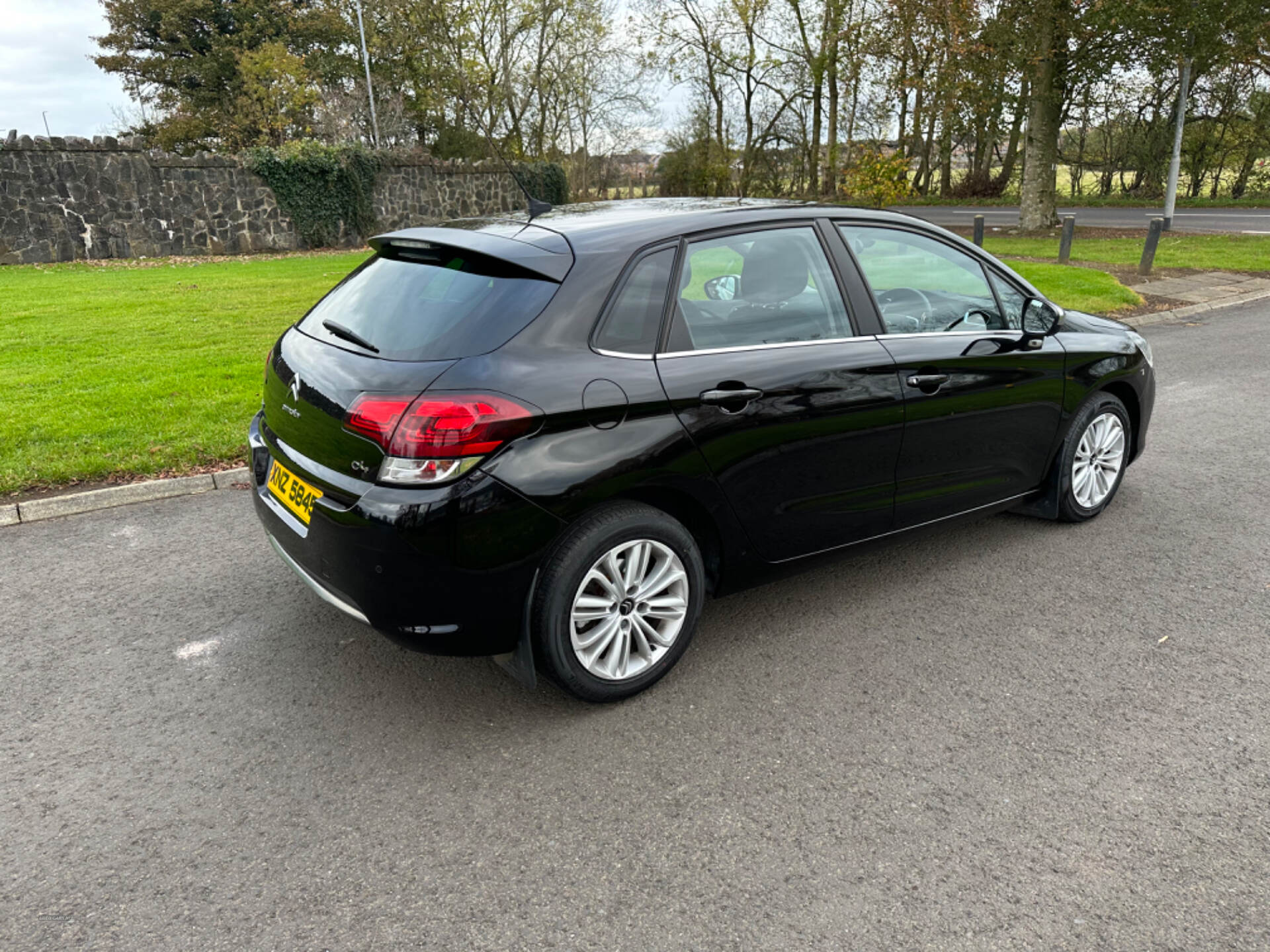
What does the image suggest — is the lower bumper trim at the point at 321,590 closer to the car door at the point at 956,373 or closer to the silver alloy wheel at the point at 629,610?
the silver alloy wheel at the point at 629,610

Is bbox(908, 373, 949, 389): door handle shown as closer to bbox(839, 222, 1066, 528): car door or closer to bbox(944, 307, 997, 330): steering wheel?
bbox(839, 222, 1066, 528): car door

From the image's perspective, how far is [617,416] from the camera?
292cm

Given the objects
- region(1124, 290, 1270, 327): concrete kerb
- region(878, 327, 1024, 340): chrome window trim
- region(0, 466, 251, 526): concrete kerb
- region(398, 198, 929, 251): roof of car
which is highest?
region(398, 198, 929, 251): roof of car

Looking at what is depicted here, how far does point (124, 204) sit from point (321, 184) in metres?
4.55

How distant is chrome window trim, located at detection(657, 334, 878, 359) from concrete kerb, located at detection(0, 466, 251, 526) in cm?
299

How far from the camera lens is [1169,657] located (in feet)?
11.3

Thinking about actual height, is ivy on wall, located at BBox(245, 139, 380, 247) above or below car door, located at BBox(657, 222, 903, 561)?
above

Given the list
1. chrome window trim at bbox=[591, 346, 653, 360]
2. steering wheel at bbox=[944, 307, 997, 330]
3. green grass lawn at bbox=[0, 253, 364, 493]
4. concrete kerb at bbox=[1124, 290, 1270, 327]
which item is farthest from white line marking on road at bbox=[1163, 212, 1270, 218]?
chrome window trim at bbox=[591, 346, 653, 360]

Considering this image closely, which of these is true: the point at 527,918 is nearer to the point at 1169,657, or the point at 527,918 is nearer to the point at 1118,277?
the point at 1169,657

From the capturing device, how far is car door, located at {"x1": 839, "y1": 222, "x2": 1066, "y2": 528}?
373 cm

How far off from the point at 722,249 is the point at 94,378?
6415 mm

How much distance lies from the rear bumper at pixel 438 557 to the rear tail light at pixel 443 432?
0.17 ft

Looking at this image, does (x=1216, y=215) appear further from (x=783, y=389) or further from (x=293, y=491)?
(x=293, y=491)

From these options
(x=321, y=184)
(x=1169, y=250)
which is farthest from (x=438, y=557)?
(x=321, y=184)
